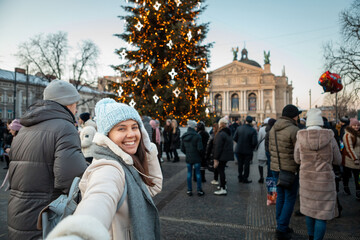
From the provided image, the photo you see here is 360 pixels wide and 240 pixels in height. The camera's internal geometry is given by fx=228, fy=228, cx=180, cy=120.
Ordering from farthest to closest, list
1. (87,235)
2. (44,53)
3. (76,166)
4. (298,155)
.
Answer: (44,53)
(298,155)
(76,166)
(87,235)

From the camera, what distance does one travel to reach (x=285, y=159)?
343 centimetres

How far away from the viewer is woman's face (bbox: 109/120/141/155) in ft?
4.88

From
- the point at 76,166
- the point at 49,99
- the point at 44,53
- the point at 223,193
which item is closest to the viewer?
the point at 76,166

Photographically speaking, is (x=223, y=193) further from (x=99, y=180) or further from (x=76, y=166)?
(x=99, y=180)

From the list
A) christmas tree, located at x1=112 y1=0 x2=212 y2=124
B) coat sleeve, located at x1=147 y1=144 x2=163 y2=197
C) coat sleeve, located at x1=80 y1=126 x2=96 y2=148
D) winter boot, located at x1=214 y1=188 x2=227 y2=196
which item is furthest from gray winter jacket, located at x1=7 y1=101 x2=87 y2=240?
christmas tree, located at x1=112 y1=0 x2=212 y2=124

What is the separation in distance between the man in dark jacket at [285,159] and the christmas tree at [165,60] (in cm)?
704

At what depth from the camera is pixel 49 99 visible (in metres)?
2.00

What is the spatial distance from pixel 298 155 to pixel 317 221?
0.85 meters

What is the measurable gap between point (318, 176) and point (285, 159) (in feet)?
1.80

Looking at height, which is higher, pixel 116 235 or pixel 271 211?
pixel 116 235

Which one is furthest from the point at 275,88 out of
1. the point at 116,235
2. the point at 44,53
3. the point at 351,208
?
the point at 116,235

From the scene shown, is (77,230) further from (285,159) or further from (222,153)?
(222,153)

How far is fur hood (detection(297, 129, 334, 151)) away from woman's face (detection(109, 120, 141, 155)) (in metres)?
2.46

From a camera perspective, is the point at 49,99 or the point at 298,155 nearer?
the point at 49,99
